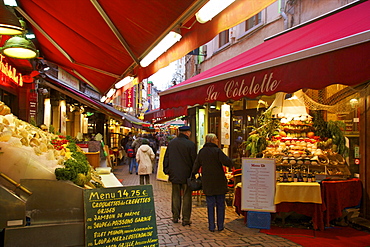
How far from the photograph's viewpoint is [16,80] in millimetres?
8531

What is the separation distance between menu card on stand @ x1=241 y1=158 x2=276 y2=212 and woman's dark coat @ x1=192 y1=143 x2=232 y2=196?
0.49 metres

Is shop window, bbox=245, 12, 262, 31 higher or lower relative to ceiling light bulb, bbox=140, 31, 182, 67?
higher

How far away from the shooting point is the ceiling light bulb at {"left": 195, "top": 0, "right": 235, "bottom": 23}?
3463 mm

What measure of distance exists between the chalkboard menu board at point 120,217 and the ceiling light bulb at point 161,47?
205 centimetres

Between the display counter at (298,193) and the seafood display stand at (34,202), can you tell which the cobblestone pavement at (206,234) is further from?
the seafood display stand at (34,202)

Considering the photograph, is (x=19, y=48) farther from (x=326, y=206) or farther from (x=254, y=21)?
(x=254, y=21)

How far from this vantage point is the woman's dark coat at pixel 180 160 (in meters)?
7.00

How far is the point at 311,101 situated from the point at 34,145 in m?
6.38

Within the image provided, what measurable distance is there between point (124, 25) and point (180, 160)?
131 inches

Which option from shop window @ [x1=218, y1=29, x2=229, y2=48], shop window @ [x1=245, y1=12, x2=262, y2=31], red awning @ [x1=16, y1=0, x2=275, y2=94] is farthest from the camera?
shop window @ [x1=218, y1=29, x2=229, y2=48]

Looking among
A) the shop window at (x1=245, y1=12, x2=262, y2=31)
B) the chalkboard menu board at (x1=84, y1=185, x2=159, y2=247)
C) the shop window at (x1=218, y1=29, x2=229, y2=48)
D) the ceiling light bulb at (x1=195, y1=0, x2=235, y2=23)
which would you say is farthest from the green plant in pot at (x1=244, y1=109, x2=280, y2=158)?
the shop window at (x1=218, y1=29, x2=229, y2=48)

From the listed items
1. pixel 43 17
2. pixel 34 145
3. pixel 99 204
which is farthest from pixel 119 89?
pixel 99 204

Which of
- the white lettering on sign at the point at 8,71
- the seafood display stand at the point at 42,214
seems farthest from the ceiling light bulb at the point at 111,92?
the seafood display stand at the point at 42,214

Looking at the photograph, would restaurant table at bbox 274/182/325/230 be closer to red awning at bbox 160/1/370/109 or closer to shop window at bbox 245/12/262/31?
red awning at bbox 160/1/370/109
